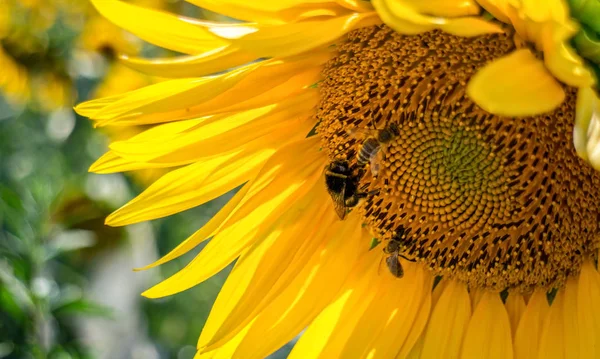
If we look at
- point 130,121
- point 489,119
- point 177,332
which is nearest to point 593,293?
point 489,119

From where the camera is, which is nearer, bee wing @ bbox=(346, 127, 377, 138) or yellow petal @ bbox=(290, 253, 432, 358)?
bee wing @ bbox=(346, 127, 377, 138)

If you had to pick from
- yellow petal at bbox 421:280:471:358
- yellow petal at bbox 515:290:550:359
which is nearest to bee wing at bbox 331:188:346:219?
yellow petal at bbox 421:280:471:358

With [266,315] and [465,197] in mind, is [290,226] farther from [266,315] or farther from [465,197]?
[465,197]

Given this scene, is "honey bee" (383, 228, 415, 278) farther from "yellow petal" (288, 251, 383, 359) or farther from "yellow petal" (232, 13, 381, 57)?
"yellow petal" (232, 13, 381, 57)

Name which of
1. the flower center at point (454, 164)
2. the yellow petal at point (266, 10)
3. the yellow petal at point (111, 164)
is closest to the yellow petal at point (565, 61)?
the flower center at point (454, 164)

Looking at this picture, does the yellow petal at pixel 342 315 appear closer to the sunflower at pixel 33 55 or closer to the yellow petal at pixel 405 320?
the yellow petal at pixel 405 320

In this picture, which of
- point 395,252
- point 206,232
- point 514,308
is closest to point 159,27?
point 206,232
